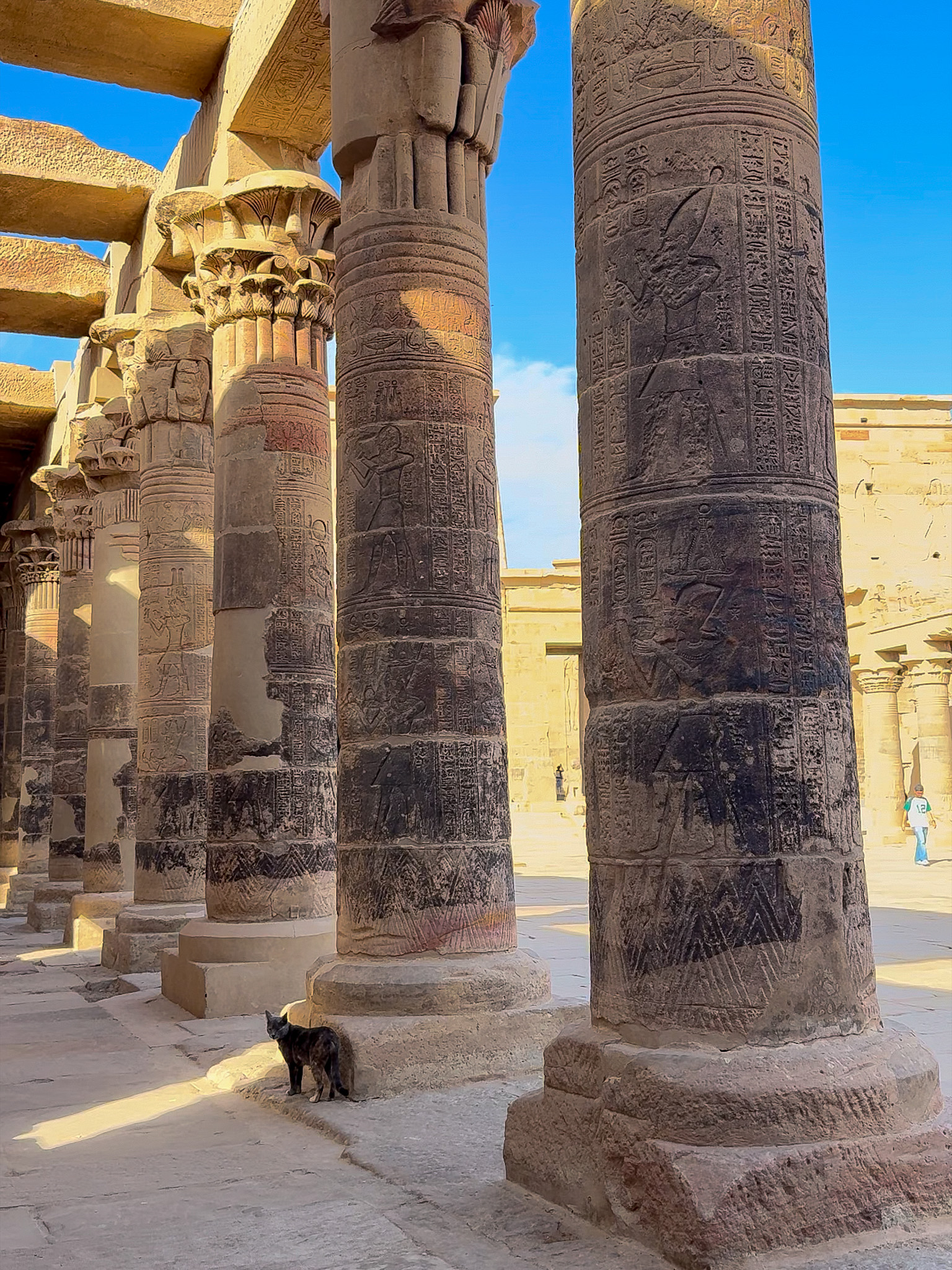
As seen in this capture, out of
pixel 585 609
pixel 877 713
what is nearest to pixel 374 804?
pixel 585 609

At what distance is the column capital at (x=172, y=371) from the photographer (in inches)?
436

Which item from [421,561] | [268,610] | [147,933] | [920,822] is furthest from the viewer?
[920,822]

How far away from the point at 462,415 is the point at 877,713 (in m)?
23.0

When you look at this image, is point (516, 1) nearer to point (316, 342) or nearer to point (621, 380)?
point (316, 342)

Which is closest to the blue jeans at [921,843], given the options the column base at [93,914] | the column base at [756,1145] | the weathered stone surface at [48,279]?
the column base at [93,914]

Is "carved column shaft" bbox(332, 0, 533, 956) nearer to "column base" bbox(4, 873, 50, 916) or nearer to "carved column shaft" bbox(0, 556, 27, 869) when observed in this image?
"column base" bbox(4, 873, 50, 916)

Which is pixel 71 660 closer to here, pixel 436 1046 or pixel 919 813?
pixel 436 1046

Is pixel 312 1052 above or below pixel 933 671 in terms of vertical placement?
below

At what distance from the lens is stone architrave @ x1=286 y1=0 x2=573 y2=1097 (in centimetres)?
619

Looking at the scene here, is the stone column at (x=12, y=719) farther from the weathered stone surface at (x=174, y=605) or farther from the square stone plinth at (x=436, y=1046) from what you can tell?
the square stone plinth at (x=436, y=1046)

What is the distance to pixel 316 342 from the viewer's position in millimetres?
9328

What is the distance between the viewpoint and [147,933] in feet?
34.0

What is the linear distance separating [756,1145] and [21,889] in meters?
16.9

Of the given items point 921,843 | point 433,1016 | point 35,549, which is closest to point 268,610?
point 433,1016
